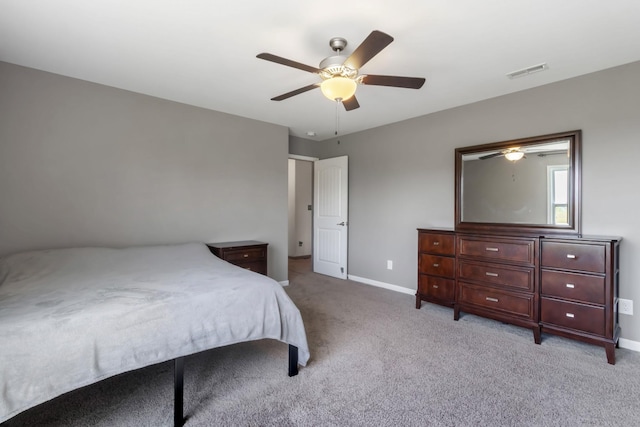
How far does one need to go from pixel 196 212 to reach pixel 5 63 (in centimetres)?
207

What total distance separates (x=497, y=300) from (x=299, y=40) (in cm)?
289

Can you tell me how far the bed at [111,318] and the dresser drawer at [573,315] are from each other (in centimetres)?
215

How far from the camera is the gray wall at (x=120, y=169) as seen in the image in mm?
2678

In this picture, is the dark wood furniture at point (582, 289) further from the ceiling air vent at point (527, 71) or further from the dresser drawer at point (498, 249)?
the ceiling air vent at point (527, 71)

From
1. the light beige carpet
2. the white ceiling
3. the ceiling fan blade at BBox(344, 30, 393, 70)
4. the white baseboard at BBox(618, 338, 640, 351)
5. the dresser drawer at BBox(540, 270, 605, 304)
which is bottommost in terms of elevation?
the light beige carpet

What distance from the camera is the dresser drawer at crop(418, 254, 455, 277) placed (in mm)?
3256

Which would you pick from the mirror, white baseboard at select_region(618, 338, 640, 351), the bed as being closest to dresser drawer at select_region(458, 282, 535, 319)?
the mirror

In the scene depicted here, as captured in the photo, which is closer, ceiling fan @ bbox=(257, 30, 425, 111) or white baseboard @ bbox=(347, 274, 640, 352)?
ceiling fan @ bbox=(257, 30, 425, 111)

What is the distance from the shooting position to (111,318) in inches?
60.0

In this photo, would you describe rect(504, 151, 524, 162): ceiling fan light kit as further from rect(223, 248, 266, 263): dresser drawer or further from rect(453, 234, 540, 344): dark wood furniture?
rect(223, 248, 266, 263): dresser drawer

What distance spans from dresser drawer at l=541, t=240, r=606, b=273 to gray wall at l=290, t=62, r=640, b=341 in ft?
1.44

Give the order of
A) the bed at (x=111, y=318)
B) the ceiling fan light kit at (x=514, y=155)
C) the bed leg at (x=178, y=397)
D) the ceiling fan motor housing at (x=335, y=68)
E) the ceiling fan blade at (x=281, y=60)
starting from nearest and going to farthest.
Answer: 1. the bed at (x=111, y=318)
2. the bed leg at (x=178, y=397)
3. the ceiling fan blade at (x=281, y=60)
4. the ceiling fan motor housing at (x=335, y=68)
5. the ceiling fan light kit at (x=514, y=155)

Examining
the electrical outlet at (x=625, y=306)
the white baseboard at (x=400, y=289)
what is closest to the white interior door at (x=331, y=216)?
the white baseboard at (x=400, y=289)

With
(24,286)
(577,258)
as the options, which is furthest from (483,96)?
(24,286)
